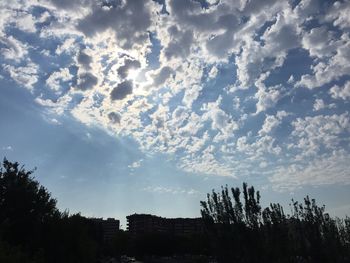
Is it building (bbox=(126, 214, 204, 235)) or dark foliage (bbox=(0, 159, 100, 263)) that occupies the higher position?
building (bbox=(126, 214, 204, 235))

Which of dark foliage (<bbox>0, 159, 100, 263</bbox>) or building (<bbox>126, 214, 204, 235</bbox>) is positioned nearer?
dark foliage (<bbox>0, 159, 100, 263</bbox>)

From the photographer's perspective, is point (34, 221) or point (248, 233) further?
point (34, 221)

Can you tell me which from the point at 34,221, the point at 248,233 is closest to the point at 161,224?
the point at 34,221

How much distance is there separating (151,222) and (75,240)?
161 m

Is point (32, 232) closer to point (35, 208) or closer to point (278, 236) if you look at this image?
point (35, 208)

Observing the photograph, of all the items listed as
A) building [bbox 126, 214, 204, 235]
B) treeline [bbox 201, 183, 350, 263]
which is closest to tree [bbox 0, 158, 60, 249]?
treeline [bbox 201, 183, 350, 263]

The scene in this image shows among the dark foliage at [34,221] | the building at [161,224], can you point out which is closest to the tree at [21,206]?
the dark foliage at [34,221]

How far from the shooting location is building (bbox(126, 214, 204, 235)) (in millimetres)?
186625

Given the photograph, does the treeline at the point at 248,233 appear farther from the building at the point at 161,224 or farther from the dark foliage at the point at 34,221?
the building at the point at 161,224

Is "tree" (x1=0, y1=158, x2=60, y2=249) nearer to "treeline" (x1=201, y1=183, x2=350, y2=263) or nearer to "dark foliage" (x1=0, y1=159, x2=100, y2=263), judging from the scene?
"dark foliage" (x1=0, y1=159, x2=100, y2=263)

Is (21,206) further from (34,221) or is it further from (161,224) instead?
(161,224)

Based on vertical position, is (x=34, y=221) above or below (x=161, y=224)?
below

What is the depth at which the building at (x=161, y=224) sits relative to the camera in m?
187

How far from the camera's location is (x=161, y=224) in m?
194
